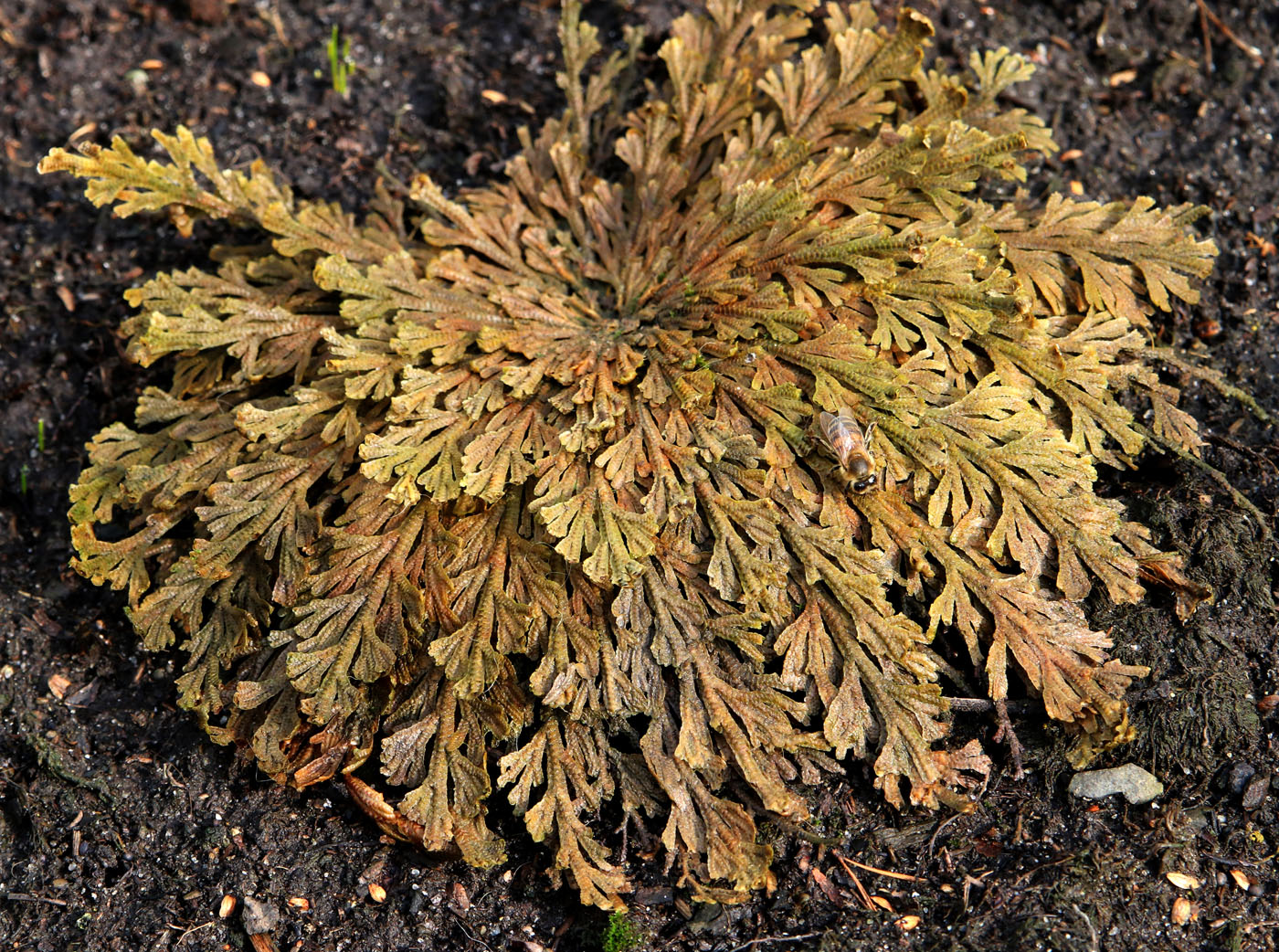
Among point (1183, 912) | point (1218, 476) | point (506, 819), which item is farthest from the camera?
point (1218, 476)

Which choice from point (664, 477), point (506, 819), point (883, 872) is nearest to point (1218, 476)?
point (883, 872)

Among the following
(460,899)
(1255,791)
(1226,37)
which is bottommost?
(460,899)

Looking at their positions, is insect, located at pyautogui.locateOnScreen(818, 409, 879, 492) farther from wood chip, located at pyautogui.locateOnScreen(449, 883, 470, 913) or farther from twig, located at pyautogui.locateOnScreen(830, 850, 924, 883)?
wood chip, located at pyautogui.locateOnScreen(449, 883, 470, 913)

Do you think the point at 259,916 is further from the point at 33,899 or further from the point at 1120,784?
the point at 1120,784

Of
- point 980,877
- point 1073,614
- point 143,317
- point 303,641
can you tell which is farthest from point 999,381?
point 143,317

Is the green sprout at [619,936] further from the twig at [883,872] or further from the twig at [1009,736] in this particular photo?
the twig at [1009,736]

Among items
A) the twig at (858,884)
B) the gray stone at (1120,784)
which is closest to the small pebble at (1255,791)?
the gray stone at (1120,784)

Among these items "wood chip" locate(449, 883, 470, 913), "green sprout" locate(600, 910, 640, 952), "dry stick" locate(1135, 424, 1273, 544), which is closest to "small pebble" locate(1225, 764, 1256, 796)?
"dry stick" locate(1135, 424, 1273, 544)
